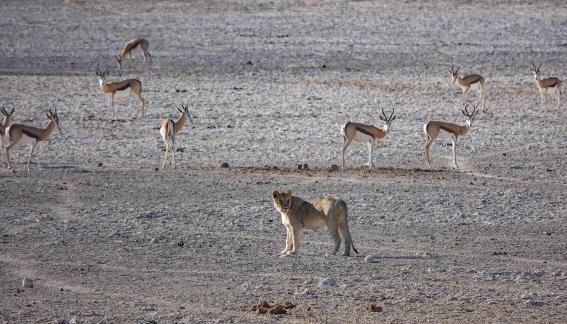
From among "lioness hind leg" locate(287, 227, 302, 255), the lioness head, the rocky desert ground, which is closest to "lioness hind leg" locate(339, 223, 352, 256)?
the rocky desert ground

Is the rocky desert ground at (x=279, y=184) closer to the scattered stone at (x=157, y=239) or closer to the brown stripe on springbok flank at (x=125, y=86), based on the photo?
the scattered stone at (x=157, y=239)

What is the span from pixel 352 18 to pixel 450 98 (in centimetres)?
1423

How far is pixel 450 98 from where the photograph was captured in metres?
25.5

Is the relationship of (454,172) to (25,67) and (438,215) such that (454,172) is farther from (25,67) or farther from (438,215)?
(25,67)

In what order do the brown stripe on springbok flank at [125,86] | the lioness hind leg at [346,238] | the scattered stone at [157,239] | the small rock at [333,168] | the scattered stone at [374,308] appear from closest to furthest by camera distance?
the scattered stone at [374,308] < the lioness hind leg at [346,238] < the scattered stone at [157,239] < the small rock at [333,168] < the brown stripe on springbok flank at [125,86]

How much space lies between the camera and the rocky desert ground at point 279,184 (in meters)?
10.7

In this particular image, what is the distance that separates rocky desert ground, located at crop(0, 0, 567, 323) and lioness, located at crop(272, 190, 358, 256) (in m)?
0.21

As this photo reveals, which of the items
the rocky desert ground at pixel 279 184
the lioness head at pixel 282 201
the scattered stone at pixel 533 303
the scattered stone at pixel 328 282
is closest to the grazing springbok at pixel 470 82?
the rocky desert ground at pixel 279 184

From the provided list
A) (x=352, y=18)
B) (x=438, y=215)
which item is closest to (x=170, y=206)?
(x=438, y=215)

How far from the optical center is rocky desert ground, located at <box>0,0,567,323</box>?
420 inches

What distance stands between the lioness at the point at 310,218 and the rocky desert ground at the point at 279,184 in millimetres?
209

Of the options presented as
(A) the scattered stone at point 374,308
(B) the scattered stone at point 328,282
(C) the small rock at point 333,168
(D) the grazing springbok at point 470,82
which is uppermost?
(D) the grazing springbok at point 470,82

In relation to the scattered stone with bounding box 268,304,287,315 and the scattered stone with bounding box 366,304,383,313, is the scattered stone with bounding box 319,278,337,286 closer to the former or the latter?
the scattered stone with bounding box 366,304,383,313

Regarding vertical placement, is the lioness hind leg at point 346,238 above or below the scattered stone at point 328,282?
above
